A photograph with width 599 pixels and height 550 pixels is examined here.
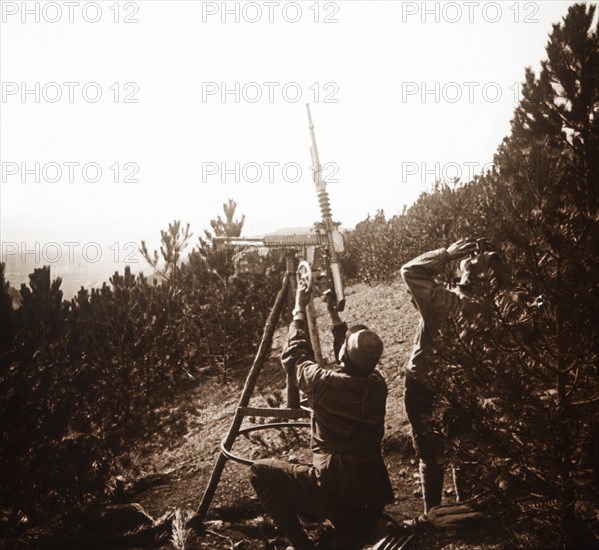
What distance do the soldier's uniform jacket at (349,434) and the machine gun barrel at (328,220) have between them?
822 mm

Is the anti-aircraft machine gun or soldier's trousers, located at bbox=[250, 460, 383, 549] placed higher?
the anti-aircraft machine gun

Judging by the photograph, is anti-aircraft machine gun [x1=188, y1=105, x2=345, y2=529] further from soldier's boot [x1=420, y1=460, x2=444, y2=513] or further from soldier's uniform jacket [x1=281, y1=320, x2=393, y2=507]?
soldier's boot [x1=420, y1=460, x2=444, y2=513]

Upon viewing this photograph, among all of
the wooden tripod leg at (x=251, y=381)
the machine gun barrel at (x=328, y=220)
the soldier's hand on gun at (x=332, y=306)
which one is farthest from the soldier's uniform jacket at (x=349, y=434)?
the wooden tripod leg at (x=251, y=381)

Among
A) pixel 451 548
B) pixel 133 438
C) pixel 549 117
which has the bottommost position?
pixel 133 438

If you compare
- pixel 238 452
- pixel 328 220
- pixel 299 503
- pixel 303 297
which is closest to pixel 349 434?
pixel 299 503

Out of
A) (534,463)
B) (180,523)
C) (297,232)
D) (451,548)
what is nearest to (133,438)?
(180,523)

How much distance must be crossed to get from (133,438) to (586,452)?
629cm

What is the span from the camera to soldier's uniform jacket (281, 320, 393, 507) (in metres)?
2.87

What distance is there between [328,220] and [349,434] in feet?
5.57

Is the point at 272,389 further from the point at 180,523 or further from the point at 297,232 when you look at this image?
the point at 297,232

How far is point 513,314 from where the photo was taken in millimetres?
2621

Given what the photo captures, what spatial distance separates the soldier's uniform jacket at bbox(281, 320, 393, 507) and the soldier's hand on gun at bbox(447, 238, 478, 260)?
1.07 m

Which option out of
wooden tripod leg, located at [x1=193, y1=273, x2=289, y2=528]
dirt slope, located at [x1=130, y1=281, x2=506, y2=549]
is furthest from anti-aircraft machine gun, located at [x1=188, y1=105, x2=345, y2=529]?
dirt slope, located at [x1=130, y1=281, x2=506, y2=549]

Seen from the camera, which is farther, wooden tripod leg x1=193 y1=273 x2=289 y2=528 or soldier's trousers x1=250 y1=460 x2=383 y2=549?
wooden tripod leg x1=193 y1=273 x2=289 y2=528
